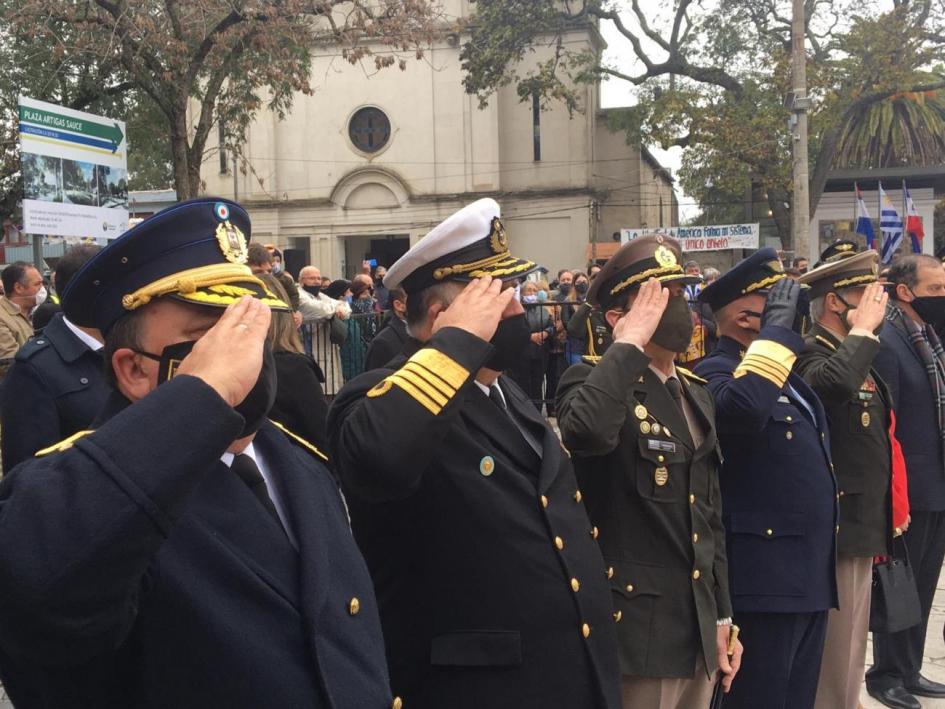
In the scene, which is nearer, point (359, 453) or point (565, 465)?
point (359, 453)

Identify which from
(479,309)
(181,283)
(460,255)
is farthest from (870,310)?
(181,283)

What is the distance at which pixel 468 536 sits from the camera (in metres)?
2.34

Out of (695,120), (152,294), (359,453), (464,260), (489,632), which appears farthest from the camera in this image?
(695,120)

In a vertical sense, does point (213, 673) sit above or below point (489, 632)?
above

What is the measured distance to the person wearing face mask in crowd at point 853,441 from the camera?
4.04 m

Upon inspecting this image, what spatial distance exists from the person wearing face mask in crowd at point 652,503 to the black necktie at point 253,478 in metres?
1.22

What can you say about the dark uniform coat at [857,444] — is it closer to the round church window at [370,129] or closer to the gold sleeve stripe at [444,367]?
the gold sleeve stripe at [444,367]

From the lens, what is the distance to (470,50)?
2983 centimetres

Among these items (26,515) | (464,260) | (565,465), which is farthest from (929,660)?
(26,515)

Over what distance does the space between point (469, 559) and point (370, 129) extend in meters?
34.5

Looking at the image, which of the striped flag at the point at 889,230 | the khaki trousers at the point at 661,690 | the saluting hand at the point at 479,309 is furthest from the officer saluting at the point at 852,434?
the striped flag at the point at 889,230

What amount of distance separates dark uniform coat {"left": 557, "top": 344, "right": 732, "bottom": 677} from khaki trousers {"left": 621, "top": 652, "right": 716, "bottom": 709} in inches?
2.6

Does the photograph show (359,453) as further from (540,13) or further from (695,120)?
(540,13)

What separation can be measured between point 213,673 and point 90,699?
220 millimetres
